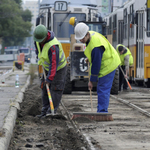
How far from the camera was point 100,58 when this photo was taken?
24.5 feet

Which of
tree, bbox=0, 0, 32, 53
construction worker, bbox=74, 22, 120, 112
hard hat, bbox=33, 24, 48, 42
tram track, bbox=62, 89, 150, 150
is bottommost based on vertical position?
tram track, bbox=62, 89, 150, 150

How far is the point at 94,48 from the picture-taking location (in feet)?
24.3

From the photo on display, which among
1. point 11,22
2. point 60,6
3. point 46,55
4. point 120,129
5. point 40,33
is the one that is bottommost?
point 120,129

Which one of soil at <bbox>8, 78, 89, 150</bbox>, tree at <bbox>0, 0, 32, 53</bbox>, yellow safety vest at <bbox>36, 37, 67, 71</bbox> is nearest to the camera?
soil at <bbox>8, 78, 89, 150</bbox>

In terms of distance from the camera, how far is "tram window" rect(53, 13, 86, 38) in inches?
596

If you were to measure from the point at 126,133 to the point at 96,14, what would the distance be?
9.71 m

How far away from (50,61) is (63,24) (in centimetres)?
779

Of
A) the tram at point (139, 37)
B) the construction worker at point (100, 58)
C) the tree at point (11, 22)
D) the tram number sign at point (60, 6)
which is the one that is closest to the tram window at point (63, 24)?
the tram number sign at point (60, 6)

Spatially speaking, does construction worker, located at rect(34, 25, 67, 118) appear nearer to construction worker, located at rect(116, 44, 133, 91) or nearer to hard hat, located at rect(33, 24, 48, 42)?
hard hat, located at rect(33, 24, 48, 42)

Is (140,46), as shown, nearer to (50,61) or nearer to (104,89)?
(104,89)

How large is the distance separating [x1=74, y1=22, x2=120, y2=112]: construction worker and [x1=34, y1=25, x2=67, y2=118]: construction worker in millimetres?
477

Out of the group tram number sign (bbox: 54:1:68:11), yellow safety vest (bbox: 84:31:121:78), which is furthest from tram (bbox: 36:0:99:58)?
yellow safety vest (bbox: 84:31:121:78)

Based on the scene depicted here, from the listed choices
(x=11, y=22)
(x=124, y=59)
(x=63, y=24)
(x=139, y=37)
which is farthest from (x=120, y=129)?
(x=11, y=22)

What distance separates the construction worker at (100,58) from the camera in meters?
7.44
